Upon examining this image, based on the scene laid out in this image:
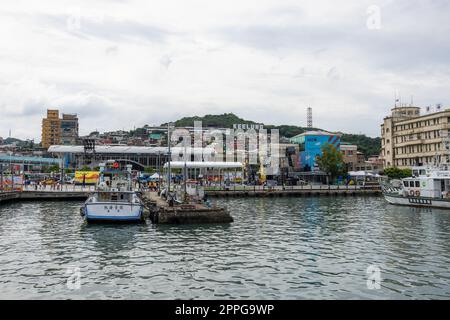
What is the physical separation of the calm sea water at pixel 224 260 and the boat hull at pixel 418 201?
14550mm

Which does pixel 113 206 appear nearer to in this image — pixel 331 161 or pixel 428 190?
pixel 428 190

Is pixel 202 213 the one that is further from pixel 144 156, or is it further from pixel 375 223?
pixel 144 156

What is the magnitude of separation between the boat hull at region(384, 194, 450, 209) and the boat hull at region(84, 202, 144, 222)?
35.5m

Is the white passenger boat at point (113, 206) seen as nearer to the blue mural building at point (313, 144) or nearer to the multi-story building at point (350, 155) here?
the blue mural building at point (313, 144)

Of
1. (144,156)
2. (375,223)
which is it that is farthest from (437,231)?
(144,156)

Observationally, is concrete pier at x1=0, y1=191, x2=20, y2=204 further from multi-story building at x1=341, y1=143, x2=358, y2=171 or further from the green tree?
multi-story building at x1=341, y1=143, x2=358, y2=171

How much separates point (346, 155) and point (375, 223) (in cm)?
8680

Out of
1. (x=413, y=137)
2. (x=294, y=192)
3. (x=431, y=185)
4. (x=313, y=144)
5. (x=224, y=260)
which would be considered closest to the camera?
(x=224, y=260)

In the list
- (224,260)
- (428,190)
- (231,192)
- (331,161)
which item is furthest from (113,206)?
(331,161)

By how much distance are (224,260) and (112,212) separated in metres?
17.0

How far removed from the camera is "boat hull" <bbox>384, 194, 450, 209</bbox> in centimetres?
4873

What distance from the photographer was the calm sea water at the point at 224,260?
628 inches

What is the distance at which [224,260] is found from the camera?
2112 cm
